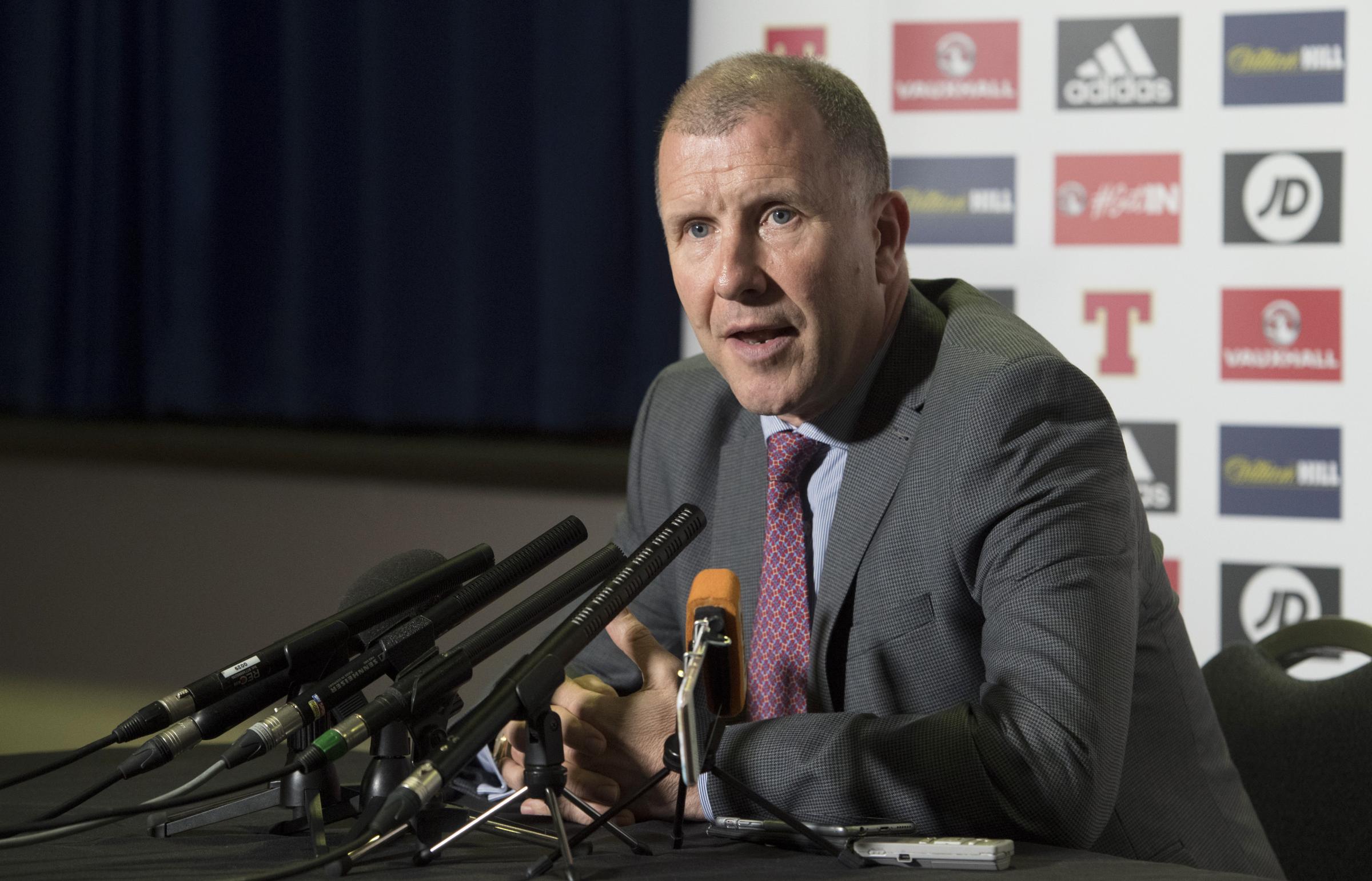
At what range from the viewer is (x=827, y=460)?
171cm

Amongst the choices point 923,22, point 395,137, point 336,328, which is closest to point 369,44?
point 395,137

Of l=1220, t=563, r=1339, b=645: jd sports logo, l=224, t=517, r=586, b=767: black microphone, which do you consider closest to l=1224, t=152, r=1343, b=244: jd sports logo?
l=1220, t=563, r=1339, b=645: jd sports logo

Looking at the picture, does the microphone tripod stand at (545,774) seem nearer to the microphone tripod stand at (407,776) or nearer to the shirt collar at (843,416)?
the microphone tripod stand at (407,776)

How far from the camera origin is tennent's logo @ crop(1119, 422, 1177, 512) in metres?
3.12

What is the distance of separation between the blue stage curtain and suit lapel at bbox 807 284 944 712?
1.74 metres

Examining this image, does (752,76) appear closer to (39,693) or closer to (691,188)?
(691,188)

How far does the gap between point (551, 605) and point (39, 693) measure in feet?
9.80

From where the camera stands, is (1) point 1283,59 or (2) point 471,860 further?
(1) point 1283,59

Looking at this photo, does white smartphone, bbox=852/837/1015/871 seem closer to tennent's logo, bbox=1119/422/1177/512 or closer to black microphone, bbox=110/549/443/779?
black microphone, bbox=110/549/443/779

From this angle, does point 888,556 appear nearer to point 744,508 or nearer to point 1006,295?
point 744,508

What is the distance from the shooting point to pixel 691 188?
5.32 feet

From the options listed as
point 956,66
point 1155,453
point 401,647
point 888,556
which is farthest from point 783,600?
point 956,66

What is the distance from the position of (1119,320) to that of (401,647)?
2433 millimetres

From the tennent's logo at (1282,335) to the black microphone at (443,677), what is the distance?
2.33 meters
